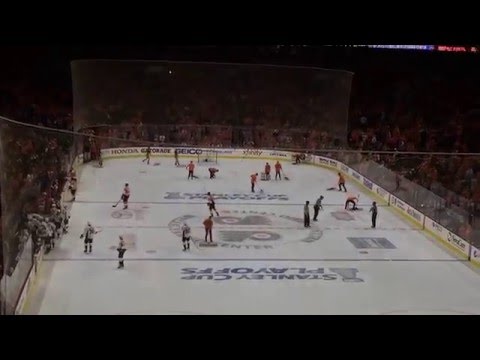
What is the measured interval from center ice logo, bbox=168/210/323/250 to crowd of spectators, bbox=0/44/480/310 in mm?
1613

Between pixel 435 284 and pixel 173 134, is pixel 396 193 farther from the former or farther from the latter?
pixel 173 134

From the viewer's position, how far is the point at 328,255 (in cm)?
729

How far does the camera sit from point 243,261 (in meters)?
6.98

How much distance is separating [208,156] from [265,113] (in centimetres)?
115

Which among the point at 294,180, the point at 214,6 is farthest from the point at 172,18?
the point at 294,180

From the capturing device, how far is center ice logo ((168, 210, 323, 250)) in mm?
7594

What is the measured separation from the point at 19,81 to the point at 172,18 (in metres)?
3.15

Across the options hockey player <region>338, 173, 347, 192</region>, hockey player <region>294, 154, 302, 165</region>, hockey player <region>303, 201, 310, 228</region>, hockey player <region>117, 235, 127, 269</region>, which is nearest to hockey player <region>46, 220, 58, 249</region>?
hockey player <region>117, 235, 127, 269</region>

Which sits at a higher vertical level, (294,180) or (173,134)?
(173,134)

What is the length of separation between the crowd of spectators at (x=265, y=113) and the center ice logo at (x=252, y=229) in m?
1.61

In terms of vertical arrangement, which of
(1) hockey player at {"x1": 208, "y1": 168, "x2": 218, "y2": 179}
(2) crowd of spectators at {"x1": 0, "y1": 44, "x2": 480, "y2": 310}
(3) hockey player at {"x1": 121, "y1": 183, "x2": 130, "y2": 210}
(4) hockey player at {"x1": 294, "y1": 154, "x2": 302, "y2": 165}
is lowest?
(3) hockey player at {"x1": 121, "y1": 183, "x2": 130, "y2": 210}

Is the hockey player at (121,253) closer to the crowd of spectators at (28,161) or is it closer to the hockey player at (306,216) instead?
the crowd of spectators at (28,161)

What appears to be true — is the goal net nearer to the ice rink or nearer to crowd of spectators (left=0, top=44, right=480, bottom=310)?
crowd of spectators (left=0, top=44, right=480, bottom=310)

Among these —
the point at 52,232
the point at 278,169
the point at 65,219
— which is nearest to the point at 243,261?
the point at 52,232
